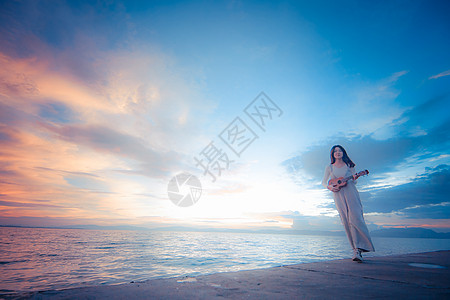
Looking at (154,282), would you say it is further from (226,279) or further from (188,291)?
(226,279)

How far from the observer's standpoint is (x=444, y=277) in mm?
2514

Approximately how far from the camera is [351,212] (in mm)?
4625

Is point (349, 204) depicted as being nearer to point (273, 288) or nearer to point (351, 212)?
point (351, 212)

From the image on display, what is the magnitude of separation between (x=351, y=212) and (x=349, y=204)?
18cm

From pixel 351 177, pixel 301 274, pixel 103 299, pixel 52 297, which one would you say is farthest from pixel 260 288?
pixel 351 177

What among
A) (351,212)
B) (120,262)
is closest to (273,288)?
(351,212)

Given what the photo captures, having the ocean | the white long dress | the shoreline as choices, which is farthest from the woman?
the ocean

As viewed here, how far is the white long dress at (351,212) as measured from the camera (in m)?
4.37

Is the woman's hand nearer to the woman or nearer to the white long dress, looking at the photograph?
the woman

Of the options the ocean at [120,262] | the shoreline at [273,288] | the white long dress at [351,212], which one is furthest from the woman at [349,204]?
the ocean at [120,262]

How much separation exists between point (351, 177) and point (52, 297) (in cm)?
544

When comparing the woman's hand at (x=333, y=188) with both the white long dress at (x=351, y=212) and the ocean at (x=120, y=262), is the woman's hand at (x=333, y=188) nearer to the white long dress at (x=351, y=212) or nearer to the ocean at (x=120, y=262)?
the white long dress at (x=351, y=212)

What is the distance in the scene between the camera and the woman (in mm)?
4352

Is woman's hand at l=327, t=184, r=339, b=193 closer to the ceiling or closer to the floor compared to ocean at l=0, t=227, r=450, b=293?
closer to the ceiling
